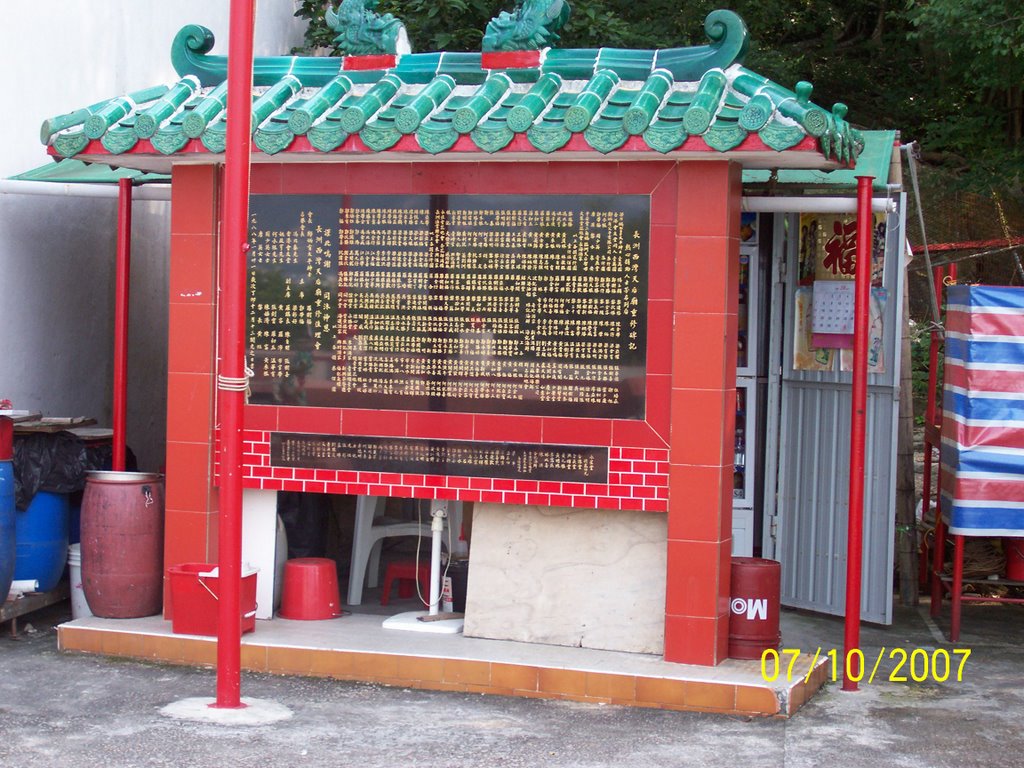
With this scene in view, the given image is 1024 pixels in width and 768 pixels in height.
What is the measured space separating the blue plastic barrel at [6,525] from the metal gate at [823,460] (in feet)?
15.6

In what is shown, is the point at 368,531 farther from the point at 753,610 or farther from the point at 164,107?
the point at 164,107

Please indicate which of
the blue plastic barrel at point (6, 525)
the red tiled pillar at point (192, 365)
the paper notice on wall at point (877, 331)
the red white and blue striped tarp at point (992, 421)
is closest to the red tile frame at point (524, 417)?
the red tiled pillar at point (192, 365)

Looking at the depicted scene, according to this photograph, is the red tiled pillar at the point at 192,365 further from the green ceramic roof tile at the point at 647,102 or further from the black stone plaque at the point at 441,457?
the green ceramic roof tile at the point at 647,102

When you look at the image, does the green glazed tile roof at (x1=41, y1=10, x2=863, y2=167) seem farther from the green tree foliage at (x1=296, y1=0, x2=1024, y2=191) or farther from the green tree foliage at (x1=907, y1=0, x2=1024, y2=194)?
the green tree foliage at (x1=907, y1=0, x2=1024, y2=194)

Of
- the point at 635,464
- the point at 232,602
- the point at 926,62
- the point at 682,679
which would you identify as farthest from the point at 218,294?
the point at 926,62

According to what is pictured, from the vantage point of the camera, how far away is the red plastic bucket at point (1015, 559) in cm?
847

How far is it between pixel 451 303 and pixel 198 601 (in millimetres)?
2126

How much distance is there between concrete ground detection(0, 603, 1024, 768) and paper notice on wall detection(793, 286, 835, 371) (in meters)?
2.16

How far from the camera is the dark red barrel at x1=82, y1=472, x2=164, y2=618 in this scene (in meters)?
7.48

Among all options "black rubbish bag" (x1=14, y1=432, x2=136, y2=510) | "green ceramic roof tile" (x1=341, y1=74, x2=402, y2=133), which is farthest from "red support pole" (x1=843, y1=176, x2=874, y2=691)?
"black rubbish bag" (x1=14, y1=432, x2=136, y2=510)

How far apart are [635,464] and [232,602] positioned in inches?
84.0

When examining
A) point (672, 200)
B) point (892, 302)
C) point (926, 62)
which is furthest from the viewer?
point (926, 62)

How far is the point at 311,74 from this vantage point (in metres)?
7.38

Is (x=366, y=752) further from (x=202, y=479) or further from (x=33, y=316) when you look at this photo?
(x=33, y=316)
